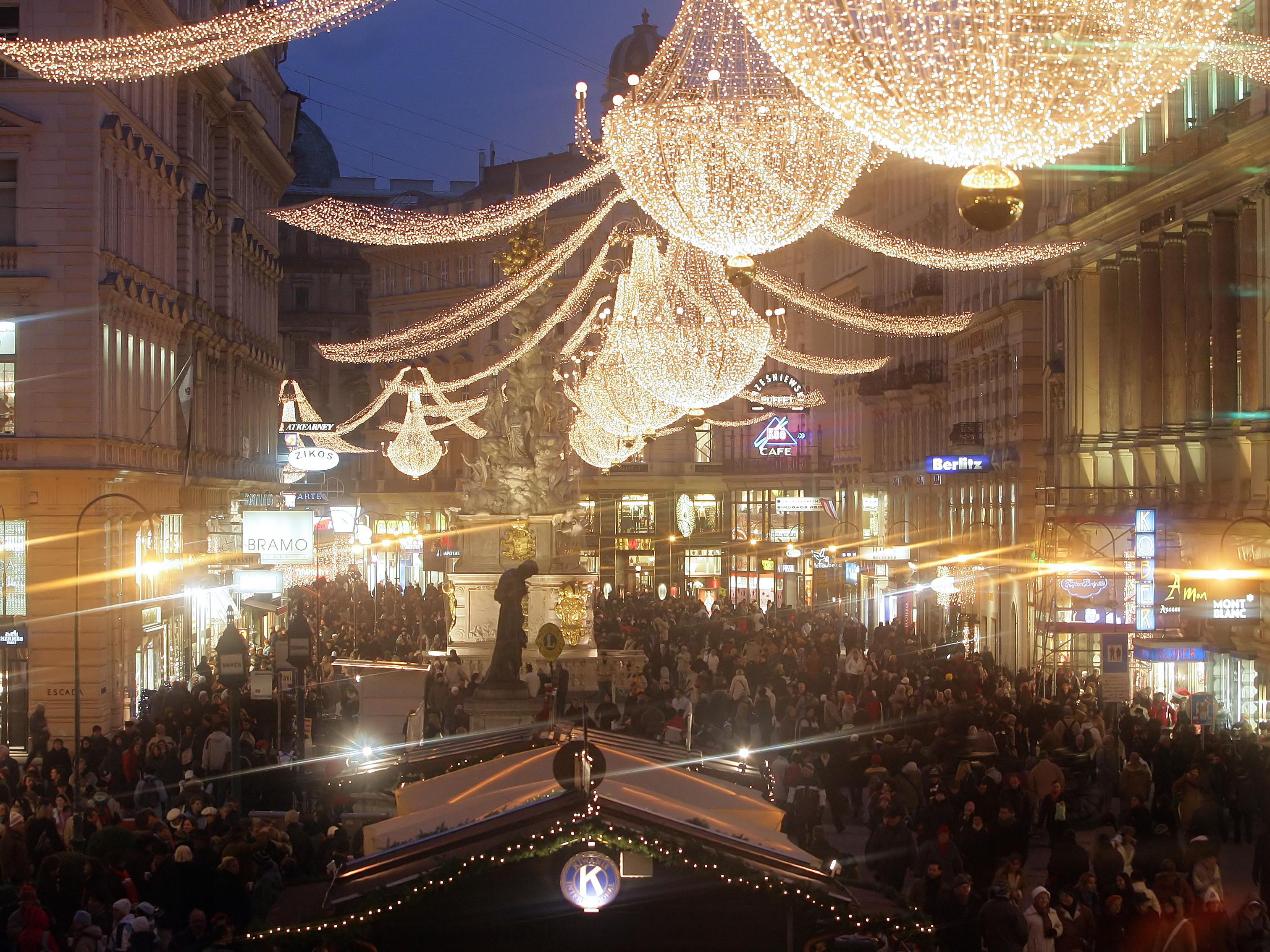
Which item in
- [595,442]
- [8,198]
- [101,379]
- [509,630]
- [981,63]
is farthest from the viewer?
[595,442]

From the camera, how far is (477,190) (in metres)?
92.4

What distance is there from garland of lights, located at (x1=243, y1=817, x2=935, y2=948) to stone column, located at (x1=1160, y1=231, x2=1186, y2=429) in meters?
26.2

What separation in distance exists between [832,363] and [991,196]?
5162 centimetres

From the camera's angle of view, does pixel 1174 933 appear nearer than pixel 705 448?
Yes

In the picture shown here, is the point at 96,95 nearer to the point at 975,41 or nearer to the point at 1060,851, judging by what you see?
the point at 1060,851

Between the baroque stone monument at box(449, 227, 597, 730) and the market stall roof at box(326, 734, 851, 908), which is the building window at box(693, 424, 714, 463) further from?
the market stall roof at box(326, 734, 851, 908)

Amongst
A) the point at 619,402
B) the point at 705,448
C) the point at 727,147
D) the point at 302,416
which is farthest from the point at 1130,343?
the point at 705,448

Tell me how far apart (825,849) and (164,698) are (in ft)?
59.6

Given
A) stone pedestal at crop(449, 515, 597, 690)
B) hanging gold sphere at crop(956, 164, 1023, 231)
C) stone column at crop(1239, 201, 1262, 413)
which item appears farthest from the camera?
stone pedestal at crop(449, 515, 597, 690)

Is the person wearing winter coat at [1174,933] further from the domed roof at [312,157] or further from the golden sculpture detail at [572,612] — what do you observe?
the domed roof at [312,157]

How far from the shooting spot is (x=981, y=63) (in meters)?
8.01

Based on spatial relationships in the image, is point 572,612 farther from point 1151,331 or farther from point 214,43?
point 214,43

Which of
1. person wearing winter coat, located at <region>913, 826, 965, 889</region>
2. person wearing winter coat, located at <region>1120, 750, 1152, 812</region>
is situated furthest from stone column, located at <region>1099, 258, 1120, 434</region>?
person wearing winter coat, located at <region>913, 826, 965, 889</region>

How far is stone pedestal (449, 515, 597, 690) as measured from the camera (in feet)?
139
